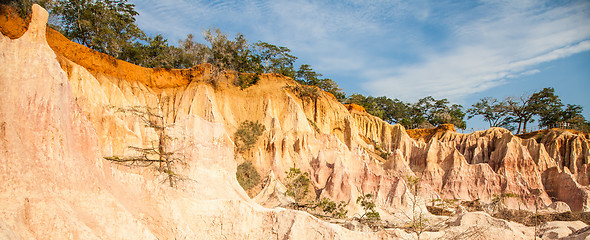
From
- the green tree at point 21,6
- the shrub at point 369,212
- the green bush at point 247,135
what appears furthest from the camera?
the green bush at point 247,135

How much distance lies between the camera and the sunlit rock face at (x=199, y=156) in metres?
8.36

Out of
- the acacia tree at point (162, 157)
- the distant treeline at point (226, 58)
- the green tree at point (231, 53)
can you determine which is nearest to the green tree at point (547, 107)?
the distant treeline at point (226, 58)

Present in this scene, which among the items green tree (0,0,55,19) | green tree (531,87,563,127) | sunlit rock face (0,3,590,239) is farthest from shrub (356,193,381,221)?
green tree (531,87,563,127)

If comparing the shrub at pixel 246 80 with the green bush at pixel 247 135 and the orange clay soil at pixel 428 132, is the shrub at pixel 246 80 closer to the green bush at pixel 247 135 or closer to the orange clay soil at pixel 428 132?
the green bush at pixel 247 135

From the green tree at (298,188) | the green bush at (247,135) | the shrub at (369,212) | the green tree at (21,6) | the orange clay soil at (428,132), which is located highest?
the green tree at (21,6)

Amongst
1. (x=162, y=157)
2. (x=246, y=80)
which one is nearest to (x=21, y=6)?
(x=162, y=157)

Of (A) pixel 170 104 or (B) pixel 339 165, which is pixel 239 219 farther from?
(A) pixel 170 104

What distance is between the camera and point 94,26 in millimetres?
33125

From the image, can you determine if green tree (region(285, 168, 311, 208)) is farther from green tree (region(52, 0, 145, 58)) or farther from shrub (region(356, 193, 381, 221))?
green tree (region(52, 0, 145, 58))

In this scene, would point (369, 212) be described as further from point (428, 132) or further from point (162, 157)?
point (428, 132)

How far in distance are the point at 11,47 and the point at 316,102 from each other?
30.5m

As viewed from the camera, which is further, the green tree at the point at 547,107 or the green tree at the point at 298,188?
the green tree at the point at 547,107

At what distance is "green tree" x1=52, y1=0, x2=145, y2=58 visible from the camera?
31.5 m

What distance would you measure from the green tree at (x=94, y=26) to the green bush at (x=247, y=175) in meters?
12.5
